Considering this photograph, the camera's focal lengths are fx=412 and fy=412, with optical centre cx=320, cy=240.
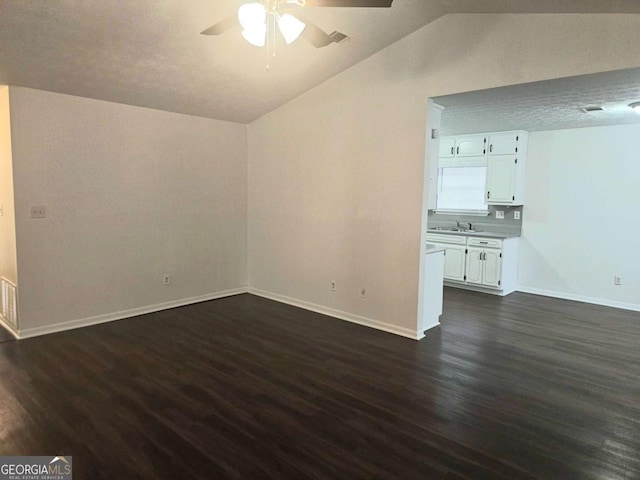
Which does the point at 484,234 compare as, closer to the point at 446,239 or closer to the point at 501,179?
the point at 446,239

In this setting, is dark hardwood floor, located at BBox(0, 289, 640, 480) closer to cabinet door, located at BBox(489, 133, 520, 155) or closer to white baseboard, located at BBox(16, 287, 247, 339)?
white baseboard, located at BBox(16, 287, 247, 339)

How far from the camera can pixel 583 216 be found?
18.9 feet

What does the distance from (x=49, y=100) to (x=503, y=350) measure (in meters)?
4.97

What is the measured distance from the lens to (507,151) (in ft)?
20.3

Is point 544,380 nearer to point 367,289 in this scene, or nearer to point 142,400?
point 367,289

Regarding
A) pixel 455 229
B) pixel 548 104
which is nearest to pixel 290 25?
pixel 548 104

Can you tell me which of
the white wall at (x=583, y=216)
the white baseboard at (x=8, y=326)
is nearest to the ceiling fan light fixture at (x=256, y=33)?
the white baseboard at (x=8, y=326)

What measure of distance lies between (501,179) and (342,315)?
3402 millimetres

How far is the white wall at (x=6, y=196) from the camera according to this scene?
3854 millimetres

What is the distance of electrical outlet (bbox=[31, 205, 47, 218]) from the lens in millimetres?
3975

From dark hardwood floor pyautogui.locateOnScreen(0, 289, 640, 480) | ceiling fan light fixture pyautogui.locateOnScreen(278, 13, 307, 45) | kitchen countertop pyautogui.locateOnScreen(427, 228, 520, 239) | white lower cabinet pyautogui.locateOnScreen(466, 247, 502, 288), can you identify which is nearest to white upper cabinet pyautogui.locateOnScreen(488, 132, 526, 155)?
kitchen countertop pyautogui.locateOnScreen(427, 228, 520, 239)

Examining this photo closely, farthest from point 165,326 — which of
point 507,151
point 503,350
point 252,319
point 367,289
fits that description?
point 507,151

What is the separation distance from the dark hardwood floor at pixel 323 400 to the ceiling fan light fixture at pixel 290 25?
97.0 inches

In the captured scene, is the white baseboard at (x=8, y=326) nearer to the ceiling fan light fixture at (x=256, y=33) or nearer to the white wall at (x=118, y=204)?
the white wall at (x=118, y=204)
